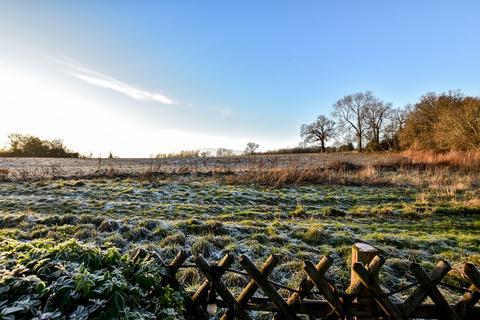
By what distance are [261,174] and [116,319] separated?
1294cm

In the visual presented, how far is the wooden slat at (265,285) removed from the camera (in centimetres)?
234

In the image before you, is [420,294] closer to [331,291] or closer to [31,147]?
[331,291]

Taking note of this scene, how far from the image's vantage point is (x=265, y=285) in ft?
7.76

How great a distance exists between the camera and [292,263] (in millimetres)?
4582

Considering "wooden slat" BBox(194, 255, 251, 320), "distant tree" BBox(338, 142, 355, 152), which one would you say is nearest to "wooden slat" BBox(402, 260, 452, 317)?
"wooden slat" BBox(194, 255, 251, 320)

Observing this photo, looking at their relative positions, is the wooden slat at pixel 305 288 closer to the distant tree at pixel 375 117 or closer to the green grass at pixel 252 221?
the green grass at pixel 252 221

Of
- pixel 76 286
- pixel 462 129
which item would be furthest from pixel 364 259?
pixel 462 129

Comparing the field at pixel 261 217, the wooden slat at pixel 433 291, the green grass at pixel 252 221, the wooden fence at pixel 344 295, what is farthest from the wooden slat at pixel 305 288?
the green grass at pixel 252 221

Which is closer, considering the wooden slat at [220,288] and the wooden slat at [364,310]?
the wooden slat at [364,310]

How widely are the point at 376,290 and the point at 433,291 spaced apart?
0.45m

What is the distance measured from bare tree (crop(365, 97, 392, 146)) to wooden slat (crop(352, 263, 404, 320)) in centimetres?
5411

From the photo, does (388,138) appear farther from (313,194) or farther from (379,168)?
(313,194)

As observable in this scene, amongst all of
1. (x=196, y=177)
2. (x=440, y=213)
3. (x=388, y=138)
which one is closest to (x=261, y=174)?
(x=196, y=177)

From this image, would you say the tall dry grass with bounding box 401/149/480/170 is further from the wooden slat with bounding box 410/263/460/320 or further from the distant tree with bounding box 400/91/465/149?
the wooden slat with bounding box 410/263/460/320
